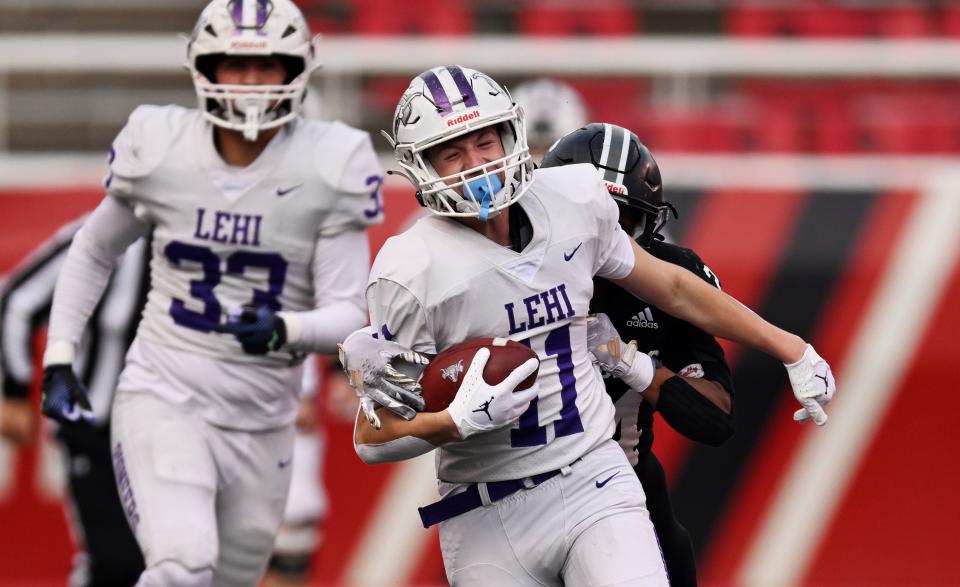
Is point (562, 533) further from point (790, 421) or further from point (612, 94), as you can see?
point (612, 94)

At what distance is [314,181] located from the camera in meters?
4.35

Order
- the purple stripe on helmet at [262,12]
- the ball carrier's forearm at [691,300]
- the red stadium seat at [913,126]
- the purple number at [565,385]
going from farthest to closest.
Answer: the red stadium seat at [913,126] → the purple stripe on helmet at [262,12] → the ball carrier's forearm at [691,300] → the purple number at [565,385]

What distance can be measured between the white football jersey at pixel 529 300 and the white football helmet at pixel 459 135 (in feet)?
0.30

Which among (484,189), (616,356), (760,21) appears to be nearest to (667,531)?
(616,356)

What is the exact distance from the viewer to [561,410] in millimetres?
3451

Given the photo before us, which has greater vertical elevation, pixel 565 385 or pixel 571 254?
pixel 571 254

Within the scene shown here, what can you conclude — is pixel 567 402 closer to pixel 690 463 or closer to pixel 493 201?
pixel 493 201

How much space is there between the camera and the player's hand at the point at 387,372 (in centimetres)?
325

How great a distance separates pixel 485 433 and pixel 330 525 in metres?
3.94

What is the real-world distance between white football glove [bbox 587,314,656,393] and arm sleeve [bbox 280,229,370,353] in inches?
34.4

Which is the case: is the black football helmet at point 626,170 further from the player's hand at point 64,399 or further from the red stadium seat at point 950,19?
the red stadium seat at point 950,19

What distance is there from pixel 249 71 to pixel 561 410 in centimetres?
152

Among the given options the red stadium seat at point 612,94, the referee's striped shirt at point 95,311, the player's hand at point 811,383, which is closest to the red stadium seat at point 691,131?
the red stadium seat at point 612,94

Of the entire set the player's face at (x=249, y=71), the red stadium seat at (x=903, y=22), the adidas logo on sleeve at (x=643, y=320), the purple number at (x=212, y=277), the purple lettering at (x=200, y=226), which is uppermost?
the player's face at (x=249, y=71)
